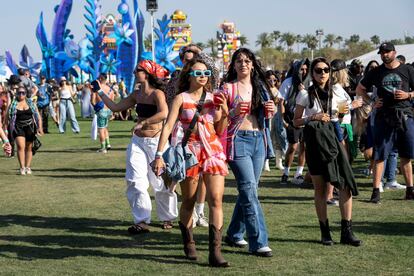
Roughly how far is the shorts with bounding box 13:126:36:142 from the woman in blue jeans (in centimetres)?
747

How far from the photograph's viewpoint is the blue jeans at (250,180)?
6.41 m

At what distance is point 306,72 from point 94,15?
113 feet

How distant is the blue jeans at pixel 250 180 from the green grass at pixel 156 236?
0.23 m

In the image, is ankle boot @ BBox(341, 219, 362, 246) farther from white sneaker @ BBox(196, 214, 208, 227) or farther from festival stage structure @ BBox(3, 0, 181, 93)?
festival stage structure @ BBox(3, 0, 181, 93)

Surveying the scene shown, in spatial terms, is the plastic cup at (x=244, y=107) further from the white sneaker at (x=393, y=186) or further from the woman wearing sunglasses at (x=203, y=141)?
the white sneaker at (x=393, y=186)

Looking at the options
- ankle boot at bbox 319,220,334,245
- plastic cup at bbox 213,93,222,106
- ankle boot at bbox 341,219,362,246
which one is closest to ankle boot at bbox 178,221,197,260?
plastic cup at bbox 213,93,222,106

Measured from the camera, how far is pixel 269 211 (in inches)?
349

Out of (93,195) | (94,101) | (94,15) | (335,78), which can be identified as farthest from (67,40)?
(335,78)

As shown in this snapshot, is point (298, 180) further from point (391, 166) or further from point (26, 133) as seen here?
point (26, 133)

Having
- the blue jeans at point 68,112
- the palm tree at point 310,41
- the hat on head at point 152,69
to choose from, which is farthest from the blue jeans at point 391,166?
the palm tree at point 310,41

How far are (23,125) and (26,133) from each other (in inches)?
6.4

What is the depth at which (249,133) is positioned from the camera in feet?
21.6

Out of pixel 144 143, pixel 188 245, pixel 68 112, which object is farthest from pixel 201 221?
pixel 68 112

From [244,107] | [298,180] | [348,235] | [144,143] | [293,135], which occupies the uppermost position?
[244,107]
